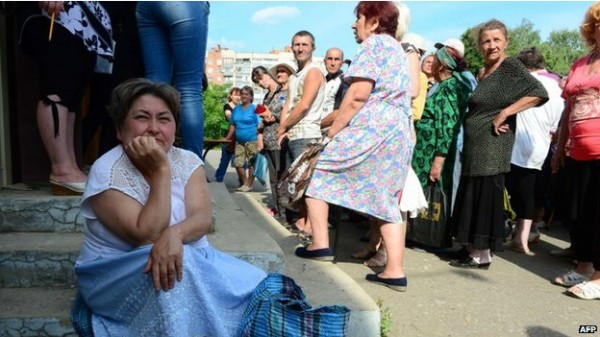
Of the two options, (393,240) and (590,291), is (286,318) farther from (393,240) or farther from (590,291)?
(590,291)

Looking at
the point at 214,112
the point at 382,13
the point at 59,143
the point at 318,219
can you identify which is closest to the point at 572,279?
the point at 318,219

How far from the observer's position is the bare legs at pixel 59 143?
9.23 feet

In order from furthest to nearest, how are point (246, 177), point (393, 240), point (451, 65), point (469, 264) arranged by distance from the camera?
1. point (246, 177)
2. point (451, 65)
3. point (469, 264)
4. point (393, 240)

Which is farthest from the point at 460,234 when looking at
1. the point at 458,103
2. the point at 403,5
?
the point at 403,5

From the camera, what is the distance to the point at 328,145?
10.4 feet

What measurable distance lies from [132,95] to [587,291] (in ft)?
10.1

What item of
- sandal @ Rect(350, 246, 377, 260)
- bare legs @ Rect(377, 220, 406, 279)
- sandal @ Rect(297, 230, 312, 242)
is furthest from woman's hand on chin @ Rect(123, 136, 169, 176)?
sandal @ Rect(350, 246, 377, 260)

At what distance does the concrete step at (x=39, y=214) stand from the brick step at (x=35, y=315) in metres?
0.51

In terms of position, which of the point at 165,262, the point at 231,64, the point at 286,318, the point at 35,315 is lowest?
the point at 35,315

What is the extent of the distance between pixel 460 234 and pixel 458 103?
1.07m

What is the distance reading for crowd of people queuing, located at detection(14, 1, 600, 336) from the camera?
1735 millimetres

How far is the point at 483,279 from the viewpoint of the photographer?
3.72m

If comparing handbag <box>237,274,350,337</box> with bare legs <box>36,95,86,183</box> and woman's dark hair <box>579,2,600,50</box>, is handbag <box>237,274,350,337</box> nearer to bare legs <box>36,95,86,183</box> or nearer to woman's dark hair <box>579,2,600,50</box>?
bare legs <box>36,95,86,183</box>

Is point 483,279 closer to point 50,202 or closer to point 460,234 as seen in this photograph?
point 460,234
